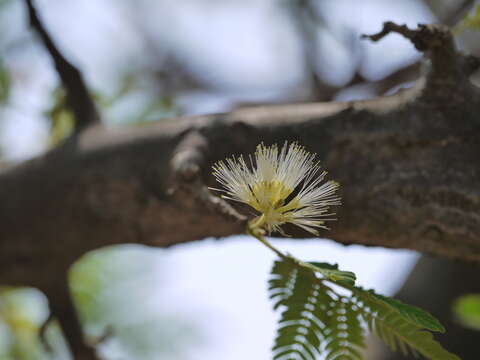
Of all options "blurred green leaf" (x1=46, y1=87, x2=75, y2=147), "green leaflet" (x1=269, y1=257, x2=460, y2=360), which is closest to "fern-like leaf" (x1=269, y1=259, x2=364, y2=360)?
"green leaflet" (x1=269, y1=257, x2=460, y2=360)

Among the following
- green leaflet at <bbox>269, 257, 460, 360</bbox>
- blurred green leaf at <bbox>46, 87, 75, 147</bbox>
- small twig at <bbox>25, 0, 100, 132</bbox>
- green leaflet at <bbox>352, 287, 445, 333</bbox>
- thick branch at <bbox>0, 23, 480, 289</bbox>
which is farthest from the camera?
blurred green leaf at <bbox>46, 87, 75, 147</bbox>

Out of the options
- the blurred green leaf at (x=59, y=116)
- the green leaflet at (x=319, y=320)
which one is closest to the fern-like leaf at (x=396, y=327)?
the green leaflet at (x=319, y=320)

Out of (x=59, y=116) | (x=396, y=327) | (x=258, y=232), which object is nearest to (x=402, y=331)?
(x=396, y=327)

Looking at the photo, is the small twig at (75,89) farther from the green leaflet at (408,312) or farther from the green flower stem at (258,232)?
the green leaflet at (408,312)

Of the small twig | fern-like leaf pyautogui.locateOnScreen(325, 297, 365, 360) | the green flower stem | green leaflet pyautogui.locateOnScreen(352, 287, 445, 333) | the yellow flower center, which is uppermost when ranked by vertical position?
the small twig

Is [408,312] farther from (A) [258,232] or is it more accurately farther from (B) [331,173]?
(B) [331,173]

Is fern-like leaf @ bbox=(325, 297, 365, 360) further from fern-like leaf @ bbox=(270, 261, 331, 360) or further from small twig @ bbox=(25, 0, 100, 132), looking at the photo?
small twig @ bbox=(25, 0, 100, 132)
